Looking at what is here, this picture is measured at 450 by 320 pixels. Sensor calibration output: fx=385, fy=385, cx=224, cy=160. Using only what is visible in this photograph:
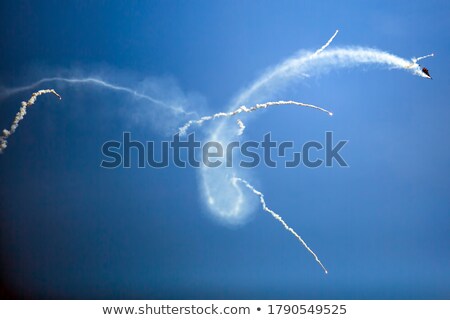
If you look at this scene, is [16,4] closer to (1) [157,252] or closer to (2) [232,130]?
(2) [232,130]

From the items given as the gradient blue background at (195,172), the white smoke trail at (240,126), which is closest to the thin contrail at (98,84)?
the gradient blue background at (195,172)

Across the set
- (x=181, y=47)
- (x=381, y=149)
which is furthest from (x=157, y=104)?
(x=381, y=149)

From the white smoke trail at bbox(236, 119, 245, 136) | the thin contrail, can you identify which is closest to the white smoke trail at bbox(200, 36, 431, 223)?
the white smoke trail at bbox(236, 119, 245, 136)

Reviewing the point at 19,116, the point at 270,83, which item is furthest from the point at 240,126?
the point at 19,116
